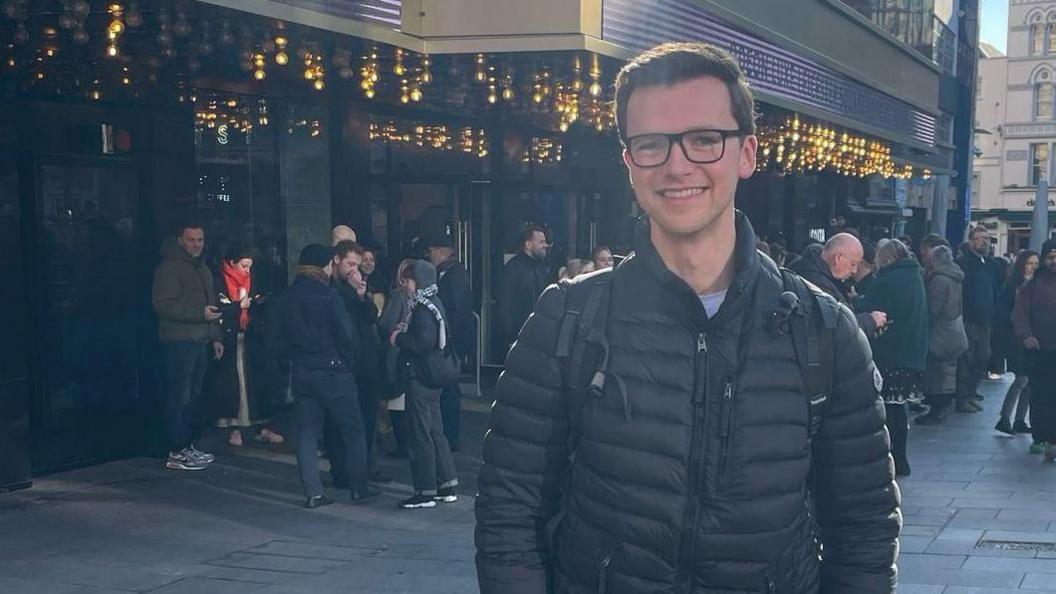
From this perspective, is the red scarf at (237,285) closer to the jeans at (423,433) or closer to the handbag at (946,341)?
the jeans at (423,433)

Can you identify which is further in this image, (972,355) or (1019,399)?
(972,355)

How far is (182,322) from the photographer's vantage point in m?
9.88

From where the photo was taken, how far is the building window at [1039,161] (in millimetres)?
65500

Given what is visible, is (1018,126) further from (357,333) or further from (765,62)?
(357,333)

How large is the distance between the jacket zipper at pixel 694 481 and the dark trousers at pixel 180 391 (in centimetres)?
796

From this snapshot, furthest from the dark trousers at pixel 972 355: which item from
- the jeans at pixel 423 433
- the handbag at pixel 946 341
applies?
the jeans at pixel 423 433

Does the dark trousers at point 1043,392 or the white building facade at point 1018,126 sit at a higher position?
the white building facade at point 1018,126

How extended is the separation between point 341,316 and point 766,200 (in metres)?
16.6

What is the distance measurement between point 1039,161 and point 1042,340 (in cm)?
6005

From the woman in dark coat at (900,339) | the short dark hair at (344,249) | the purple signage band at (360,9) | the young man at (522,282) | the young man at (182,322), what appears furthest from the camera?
the young man at (522,282)

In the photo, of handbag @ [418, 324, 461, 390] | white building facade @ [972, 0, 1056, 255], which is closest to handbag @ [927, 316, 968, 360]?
handbag @ [418, 324, 461, 390]

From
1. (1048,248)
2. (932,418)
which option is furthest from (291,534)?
(932,418)

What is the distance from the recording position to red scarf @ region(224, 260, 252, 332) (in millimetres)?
10562

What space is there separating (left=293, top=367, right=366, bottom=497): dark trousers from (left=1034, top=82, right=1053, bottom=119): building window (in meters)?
65.0
